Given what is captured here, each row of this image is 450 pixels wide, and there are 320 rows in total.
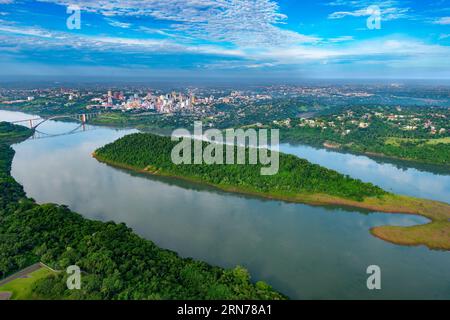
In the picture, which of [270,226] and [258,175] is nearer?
[270,226]

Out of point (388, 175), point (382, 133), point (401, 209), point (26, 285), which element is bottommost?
point (26, 285)

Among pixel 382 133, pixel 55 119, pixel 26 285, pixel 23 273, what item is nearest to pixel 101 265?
pixel 26 285

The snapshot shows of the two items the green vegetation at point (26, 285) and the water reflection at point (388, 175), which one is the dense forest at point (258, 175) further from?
the green vegetation at point (26, 285)

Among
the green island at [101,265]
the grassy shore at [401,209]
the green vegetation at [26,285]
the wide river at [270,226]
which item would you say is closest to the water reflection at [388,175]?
the wide river at [270,226]

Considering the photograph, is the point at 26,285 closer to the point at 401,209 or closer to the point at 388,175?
the point at 401,209

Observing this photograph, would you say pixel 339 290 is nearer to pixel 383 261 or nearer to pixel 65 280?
pixel 383 261

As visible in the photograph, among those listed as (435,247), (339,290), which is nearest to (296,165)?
(435,247)

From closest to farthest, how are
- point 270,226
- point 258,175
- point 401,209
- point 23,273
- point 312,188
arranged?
1. point 23,273
2. point 270,226
3. point 401,209
4. point 312,188
5. point 258,175
